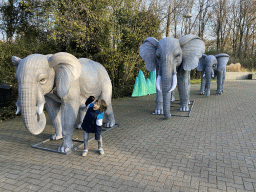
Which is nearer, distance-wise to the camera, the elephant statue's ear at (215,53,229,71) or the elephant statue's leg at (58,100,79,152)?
the elephant statue's leg at (58,100,79,152)

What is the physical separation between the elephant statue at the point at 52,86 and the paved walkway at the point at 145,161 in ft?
2.34

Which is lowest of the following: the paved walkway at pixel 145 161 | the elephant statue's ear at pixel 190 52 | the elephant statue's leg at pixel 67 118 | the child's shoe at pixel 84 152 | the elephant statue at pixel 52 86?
the paved walkway at pixel 145 161

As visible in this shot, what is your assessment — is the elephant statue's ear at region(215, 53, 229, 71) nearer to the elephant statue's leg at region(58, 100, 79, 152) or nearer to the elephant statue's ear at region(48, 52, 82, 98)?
the elephant statue's leg at region(58, 100, 79, 152)

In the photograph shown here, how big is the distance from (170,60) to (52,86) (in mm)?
3625

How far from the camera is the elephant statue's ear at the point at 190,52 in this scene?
6.67 metres

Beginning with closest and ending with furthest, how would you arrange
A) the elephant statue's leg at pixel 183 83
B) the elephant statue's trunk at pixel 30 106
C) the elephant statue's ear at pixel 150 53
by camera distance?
the elephant statue's trunk at pixel 30 106, the elephant statue's ear at pixel 150 53, the elephant statue's leg at pixel 183 83

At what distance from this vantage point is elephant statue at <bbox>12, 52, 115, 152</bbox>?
321 centimetres

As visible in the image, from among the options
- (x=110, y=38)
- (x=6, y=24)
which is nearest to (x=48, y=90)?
(x=110, y=38)

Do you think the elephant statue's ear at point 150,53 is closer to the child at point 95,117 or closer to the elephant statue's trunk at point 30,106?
the child at point 95,117

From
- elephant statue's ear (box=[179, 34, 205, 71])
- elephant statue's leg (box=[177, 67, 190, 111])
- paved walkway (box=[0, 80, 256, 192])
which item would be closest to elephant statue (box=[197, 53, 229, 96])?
elephant statue's leg (box=[177, 67, 190, 111])

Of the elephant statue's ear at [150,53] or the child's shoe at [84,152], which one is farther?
the elephant statue's ear at [150,53]

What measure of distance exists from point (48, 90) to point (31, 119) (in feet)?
2.02

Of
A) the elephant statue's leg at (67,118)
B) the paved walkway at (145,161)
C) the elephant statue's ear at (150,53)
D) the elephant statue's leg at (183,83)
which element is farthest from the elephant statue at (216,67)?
the elephant statue's leg at (67,118)

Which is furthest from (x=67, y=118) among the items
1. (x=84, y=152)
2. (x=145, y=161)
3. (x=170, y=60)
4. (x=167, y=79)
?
(x=170, y=60)
